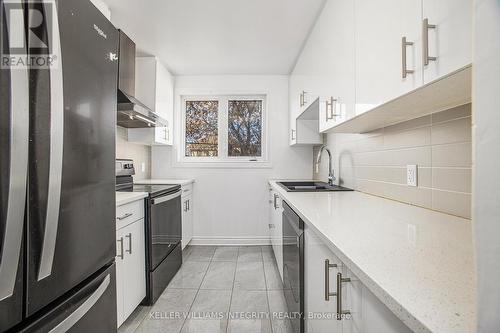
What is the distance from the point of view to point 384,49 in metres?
1.02

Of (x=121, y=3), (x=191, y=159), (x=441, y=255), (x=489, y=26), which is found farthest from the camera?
(x=191, y=159)

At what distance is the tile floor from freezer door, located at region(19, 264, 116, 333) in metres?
0.70

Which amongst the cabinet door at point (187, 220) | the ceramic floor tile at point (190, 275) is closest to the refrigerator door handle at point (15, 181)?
the ceramic floor tile at point (190, 275)

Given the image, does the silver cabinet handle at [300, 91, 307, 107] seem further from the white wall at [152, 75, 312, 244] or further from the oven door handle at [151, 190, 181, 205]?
the oven door handle at [151, 190, 181, 205]

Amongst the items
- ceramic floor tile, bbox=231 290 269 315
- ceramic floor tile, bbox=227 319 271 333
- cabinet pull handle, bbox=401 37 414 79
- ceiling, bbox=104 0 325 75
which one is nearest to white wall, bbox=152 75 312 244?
ceiling, bbox=104 0 325 75

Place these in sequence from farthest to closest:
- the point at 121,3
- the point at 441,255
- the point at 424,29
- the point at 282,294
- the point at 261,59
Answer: the point at 261,59 → the point at 282,294 → the point at 121,3 → the point at 424,29 → the point at 441,255

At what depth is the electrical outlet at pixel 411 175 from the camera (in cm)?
132

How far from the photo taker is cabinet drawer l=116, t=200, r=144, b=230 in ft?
5.11

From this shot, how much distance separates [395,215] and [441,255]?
495 mm

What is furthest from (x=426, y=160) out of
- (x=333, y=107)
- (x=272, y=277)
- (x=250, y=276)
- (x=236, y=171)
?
(x=236, y=171)

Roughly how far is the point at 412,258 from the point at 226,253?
2757 mm

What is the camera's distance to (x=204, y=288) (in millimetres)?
2234

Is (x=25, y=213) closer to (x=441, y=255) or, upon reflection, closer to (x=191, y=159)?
(x=441, y=255)

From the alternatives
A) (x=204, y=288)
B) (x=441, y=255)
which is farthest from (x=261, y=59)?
(x=441, y=255)
